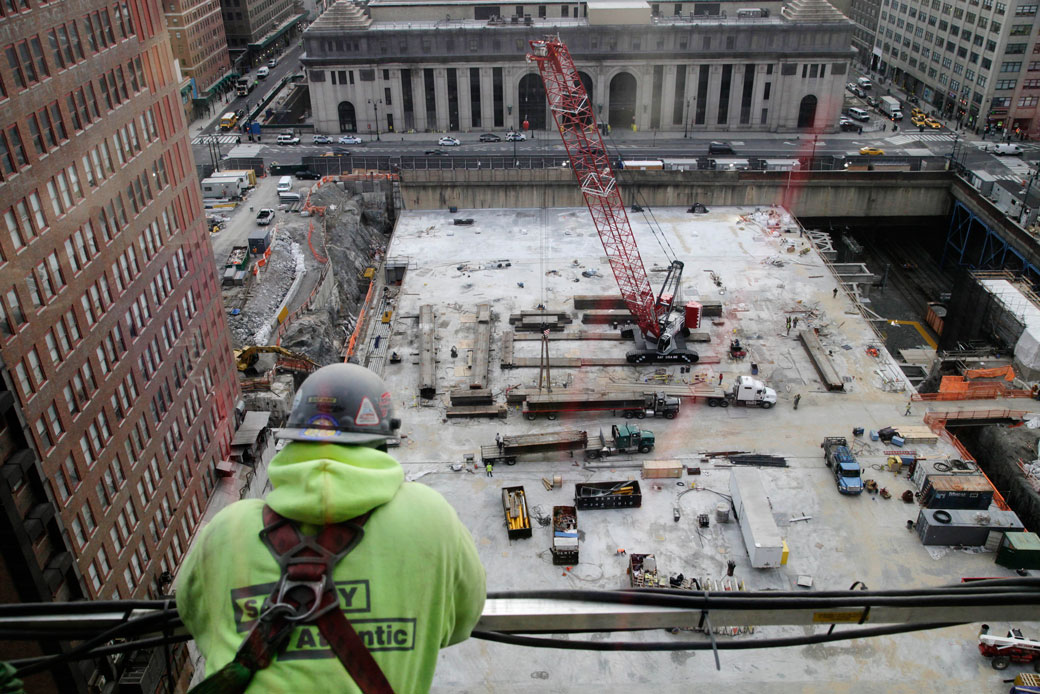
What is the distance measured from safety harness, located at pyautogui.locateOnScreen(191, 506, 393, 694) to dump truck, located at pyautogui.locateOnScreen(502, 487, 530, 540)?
139ft

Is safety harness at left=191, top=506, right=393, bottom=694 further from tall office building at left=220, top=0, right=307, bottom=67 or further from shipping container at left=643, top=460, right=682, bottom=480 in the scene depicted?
tall office building at left=220, top=0, right=307, bottom=67

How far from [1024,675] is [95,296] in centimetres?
4662

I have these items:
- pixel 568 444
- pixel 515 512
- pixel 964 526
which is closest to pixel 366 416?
pixel 515 512

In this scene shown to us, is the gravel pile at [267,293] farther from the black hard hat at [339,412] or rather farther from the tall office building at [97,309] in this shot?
the black hard hat at [339,412]

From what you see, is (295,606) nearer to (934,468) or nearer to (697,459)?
(697,459)

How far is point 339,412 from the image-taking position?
20.0 ft

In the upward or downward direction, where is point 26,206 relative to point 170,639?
downward

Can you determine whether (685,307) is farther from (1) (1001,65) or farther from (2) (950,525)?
(1) (1001,65)

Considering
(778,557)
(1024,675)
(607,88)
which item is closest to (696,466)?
(778,557)

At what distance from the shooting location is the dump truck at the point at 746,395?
58.7 meters

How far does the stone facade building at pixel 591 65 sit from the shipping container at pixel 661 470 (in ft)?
264

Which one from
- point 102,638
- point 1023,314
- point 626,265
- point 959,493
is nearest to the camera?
point 102,638

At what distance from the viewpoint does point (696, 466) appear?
174 ft

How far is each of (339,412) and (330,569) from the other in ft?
3.84
